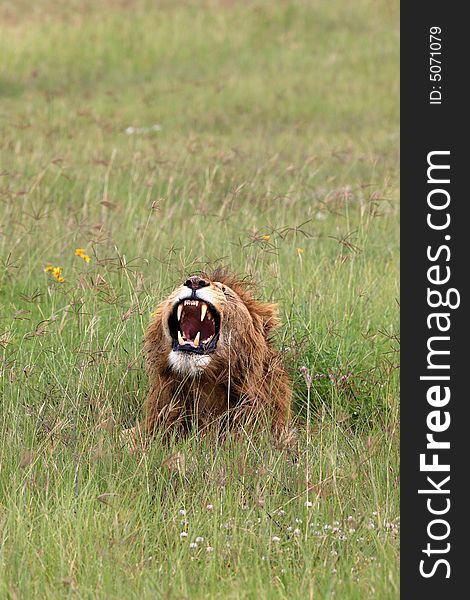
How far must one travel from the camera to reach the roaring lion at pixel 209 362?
4547 mm

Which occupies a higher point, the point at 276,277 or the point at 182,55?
the point at 182,55

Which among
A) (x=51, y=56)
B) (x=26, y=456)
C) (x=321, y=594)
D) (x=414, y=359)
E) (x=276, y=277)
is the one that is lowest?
(x=321, y=594)

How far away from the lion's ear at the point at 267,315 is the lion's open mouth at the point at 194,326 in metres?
0.33

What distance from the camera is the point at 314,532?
3873mm

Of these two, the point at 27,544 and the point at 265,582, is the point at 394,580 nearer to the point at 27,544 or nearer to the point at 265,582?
the point at 265,582

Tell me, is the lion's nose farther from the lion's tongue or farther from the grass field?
the grass field

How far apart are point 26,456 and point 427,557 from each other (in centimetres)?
149

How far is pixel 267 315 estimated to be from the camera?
499 cm

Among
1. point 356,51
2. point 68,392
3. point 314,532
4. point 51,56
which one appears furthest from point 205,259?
point 356,51

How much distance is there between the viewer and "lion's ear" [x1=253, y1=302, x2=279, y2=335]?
4.94 meters

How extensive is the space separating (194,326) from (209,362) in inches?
8.3

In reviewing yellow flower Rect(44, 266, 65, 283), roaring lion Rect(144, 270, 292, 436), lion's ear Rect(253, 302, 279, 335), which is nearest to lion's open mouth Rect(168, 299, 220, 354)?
roaring lion Rect(144, 270, 292, 436)

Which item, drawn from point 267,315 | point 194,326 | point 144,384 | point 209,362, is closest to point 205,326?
point 194,326

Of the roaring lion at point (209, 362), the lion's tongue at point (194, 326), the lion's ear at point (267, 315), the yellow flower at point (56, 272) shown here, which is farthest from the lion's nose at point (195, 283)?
the yellow flower at point (56, 272)
